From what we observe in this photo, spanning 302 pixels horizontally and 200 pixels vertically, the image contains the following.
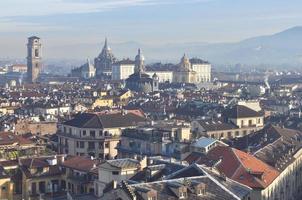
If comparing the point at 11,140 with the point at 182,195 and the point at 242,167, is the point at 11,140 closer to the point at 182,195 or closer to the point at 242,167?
the point at 242,167

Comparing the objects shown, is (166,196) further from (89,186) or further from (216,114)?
(216,114)

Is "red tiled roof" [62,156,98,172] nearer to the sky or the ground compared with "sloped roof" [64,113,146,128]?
nearer to the ground

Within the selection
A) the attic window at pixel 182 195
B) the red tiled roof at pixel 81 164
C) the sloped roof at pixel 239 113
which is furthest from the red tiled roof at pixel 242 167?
the sloped roof at pixel 239 113

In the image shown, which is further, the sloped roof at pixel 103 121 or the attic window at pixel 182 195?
the sloped roof at pixel 103 121

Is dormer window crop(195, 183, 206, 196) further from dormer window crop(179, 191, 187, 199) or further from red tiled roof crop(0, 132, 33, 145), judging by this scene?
red tiled roof crop(0, 132, 33, 145)

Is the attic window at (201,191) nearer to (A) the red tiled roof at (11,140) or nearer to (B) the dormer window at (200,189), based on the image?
(B) the dormer window at (200,189)

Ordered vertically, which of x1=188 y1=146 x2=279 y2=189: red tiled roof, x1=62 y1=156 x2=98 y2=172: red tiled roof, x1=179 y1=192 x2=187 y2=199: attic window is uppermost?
x1=179 y1=192 x2=187 y2=199: attic window

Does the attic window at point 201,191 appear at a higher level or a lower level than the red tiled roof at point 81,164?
higher

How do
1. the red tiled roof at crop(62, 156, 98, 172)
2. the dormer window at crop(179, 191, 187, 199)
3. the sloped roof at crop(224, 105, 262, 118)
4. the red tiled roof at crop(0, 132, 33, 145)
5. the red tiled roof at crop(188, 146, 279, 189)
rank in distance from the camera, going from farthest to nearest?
the sloped roof at crop(224, 105, 262, 118), the red tiled roof at crop(0, 132, 33, 145), the red tiled roof at crop(62, 156, 98, 172), the red tiled roof at crop(188, 146, 279, 189), the dormer window at crop(179, 191, 187, 199)

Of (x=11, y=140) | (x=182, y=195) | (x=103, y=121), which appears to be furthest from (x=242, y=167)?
(x=103, y=121)

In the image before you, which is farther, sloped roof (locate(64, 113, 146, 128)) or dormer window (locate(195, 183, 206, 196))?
sloped roof (locate(64, 113, 146, 128))

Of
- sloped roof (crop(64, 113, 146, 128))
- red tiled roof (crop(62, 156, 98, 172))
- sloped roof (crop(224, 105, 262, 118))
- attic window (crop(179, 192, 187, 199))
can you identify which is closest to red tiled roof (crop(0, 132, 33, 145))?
sloped roof (crop(64, 113, 146, 128))

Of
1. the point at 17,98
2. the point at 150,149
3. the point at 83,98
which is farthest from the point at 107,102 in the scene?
the point at 150,149
